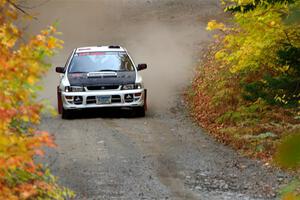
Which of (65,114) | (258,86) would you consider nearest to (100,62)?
(65,114)

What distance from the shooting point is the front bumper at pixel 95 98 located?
49.6ft

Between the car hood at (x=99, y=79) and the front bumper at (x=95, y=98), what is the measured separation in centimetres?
23

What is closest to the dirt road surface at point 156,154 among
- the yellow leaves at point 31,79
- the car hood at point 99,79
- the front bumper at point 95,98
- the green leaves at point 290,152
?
the front bumper at point 95,98

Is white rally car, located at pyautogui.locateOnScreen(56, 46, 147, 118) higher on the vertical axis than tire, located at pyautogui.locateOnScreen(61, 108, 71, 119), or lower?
higher

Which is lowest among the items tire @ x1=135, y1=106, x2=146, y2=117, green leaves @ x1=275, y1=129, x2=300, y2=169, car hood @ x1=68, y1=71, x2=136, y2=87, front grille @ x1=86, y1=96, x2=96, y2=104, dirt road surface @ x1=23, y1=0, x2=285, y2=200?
dirt road surface @ x1=23, y1=0, x2=285, y2=200

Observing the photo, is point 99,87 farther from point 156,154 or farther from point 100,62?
point 156,154

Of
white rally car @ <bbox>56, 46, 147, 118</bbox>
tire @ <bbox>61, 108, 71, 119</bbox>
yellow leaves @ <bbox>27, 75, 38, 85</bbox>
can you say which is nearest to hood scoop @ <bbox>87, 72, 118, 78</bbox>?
white rally car @ <bbox>56, 46, 147, 118</bbox>

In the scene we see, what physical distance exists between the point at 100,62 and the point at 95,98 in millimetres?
1238

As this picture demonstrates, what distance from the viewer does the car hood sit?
15.2 meters

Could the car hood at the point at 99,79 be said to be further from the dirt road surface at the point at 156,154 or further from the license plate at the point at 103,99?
the dirt road surface at the point at 156,154

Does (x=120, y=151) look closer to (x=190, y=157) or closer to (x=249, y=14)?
(x=190, y=157)

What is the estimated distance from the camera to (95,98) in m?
15.1

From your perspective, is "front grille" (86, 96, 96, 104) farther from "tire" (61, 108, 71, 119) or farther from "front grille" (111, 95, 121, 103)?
"tire" (61, 108, 71, 119)

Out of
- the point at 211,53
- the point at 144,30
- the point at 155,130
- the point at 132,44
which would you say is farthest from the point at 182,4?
the point at 155,130
